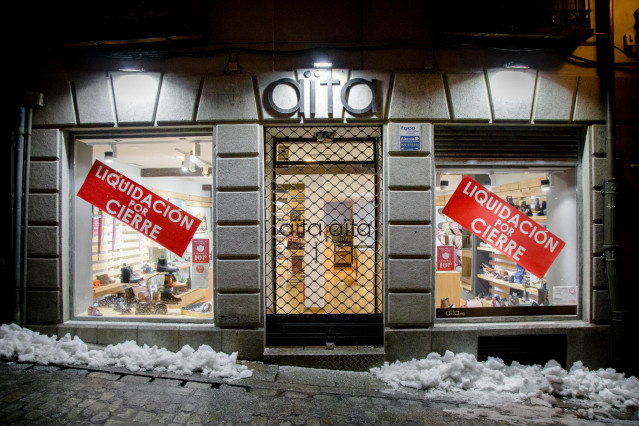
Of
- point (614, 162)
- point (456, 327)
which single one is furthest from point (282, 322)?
point (614, 162)

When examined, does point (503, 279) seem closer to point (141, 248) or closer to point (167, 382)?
point (167, 382)

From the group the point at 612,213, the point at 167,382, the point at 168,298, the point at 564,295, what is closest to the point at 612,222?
the point at 612,213

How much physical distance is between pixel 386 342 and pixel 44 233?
214 inches

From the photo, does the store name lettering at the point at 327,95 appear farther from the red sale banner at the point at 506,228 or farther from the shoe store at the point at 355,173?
the red sale banner at the point at 506,228

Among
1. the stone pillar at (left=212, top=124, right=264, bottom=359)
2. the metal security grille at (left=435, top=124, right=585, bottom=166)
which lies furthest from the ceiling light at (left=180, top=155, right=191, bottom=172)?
the metal security grille at (left=435, top=124, right=585, bottom=166)

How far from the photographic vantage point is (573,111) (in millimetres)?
5086

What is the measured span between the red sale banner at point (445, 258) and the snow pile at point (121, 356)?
321 centimetres

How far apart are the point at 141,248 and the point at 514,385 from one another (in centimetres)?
625

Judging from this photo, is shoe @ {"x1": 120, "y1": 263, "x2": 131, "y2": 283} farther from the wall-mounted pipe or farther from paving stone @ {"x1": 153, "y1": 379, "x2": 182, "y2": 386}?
the wall-mounted pipe

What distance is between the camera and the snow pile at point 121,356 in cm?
444

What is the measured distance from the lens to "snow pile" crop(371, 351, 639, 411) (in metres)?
4.11

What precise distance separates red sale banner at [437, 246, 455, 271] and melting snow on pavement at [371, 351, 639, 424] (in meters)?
1.23

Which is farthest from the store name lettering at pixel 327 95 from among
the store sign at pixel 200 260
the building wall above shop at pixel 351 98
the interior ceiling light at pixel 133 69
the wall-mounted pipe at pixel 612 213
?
the wall-mounted pipe at pixel 612 213

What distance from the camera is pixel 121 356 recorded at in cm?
464
